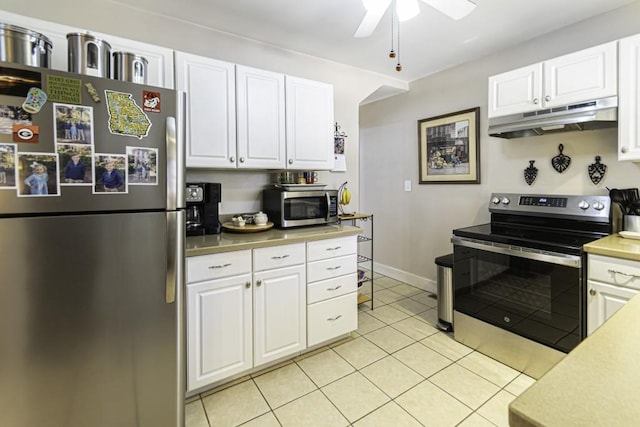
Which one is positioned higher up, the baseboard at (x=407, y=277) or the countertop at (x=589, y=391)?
the countertop at (x=589, y=391)

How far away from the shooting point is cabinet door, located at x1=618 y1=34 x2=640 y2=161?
1.83 m

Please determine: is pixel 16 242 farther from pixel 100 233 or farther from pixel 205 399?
pixel 205 399

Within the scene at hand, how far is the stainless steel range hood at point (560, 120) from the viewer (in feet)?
6.34

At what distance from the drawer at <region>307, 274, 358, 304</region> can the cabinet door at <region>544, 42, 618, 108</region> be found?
6.29 ft

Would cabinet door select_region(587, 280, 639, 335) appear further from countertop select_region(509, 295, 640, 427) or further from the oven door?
countertop select_region(509, 295, 640, 427)

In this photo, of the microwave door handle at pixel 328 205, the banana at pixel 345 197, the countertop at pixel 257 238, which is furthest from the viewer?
the banana at pixel 345 197

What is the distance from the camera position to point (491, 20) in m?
2.29

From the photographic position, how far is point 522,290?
2055 millimetres

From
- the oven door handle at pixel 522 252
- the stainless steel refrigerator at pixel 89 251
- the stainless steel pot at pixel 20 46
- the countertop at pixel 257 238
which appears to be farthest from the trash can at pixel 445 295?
the stainless steel pot at pixel 20 46

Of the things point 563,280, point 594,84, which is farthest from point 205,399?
point 594,84

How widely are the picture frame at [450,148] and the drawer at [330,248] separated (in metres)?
1.52

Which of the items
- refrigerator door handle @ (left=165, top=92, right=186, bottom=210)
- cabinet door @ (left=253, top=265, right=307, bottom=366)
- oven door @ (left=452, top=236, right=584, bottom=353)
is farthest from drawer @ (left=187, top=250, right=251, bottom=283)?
oven door @ (left=452, top=236, right=584, bottom=353)

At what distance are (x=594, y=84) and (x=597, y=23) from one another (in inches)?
25.9

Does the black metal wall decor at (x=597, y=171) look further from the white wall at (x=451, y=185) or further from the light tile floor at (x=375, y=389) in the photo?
the light tile floor at (x=375, y=389)
